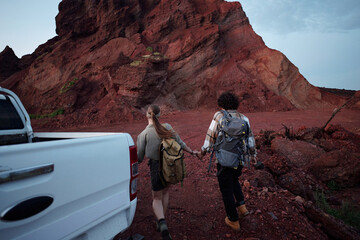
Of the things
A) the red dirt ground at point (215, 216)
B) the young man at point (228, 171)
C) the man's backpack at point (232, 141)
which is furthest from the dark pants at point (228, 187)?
the red dirt ground at point (215, 216)

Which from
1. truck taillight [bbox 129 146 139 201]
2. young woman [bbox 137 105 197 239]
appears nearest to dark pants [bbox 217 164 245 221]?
young woman [bbox 137 105 197 239]

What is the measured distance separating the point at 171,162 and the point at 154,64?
1459cm

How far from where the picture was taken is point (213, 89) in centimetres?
1883

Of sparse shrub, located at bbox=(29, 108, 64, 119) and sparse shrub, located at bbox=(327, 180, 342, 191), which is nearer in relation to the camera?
sparse shrub, located at bbox=(327, 180, 342, 191)

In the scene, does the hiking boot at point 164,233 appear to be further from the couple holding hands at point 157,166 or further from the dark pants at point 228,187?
the dark pants at point 228,187

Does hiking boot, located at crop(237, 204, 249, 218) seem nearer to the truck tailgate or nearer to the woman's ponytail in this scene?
the woman's ponytail

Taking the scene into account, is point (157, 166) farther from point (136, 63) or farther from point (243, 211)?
point (136, 63)

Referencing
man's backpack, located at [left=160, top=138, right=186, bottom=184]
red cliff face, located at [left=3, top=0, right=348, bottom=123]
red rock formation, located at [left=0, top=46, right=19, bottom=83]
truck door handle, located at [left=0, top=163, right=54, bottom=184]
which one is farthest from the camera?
red rock formation, located at [left=0, top=46, right=19, bottom=83]

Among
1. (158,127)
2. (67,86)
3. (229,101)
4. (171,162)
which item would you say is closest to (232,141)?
(229,101)

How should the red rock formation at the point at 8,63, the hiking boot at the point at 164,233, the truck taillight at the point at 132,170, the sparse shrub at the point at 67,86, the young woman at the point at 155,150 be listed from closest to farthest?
the truck taillight at the point at 132,170, the hiking boot at the point at 164,233, the young woman at the point at 155,150, the sparse shrub at the point at 67,86, the red rock formation at the point at 8,63

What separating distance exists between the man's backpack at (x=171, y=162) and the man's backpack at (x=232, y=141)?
61cm

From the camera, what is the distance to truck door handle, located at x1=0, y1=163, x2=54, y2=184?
1.19 metres

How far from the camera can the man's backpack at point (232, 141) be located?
2834 millimetres

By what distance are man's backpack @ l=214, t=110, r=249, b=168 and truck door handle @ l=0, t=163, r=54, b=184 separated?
2093 millimetres
